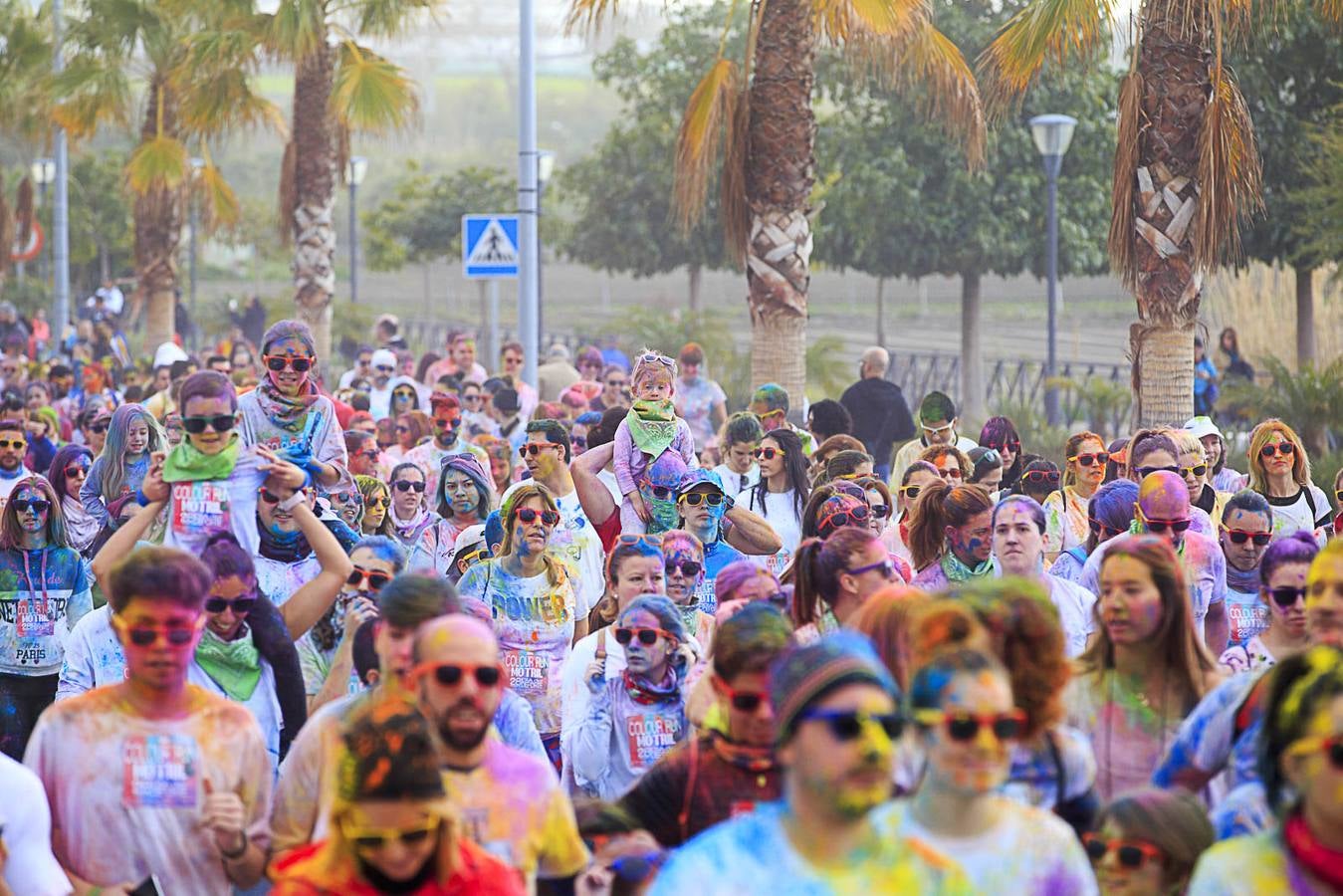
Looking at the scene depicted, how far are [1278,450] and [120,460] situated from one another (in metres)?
5.66

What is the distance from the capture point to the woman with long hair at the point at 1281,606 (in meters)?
6.11

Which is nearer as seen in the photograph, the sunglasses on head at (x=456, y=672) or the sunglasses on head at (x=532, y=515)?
the sunglasses on head at (x=456, y=672)

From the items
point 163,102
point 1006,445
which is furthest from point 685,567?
point 163,102

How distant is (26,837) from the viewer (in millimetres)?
4805

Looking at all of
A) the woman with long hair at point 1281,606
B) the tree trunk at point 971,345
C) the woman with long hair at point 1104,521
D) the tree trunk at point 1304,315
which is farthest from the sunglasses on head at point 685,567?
the tree trunk at point 971,345

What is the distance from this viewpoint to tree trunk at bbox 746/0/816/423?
1566cm

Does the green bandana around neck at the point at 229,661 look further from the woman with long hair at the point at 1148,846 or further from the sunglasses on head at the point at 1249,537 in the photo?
the sunglasses on head at the point at 1249,537

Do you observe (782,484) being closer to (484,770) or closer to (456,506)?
(456,506)

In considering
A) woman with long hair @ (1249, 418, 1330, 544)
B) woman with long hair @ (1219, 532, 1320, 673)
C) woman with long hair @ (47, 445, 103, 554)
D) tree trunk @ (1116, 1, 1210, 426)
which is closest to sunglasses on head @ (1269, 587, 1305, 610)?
woman with long hair @ (1219, 532, 1320, 673)

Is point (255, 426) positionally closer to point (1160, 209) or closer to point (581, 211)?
point (1160, 209)

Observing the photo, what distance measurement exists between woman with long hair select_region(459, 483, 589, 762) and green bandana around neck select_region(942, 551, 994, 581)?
1462 mm

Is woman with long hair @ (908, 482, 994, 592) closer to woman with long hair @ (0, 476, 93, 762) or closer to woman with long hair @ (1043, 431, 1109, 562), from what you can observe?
woman with long hair @ (1043, 431, 1109, 562)

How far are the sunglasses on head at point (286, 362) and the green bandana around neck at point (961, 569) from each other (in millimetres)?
2615

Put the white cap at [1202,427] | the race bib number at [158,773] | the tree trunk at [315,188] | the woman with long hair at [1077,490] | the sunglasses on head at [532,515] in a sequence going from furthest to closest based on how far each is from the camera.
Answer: the tree trunk at [315,188] → the white cap at [1202,427] → the woman with long hair at [1077,490] → the sunglasses on head at [532,515] → the race bib number at [158,773]
